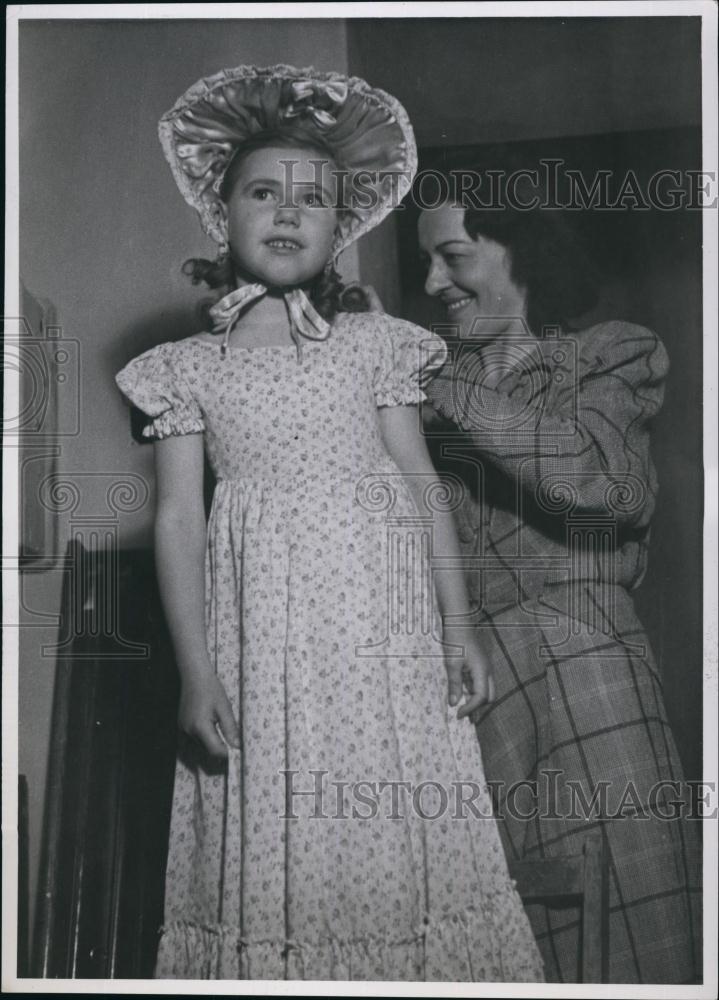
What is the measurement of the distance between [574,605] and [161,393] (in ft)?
2.51

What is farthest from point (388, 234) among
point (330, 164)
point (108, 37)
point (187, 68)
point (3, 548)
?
point (3, 548)

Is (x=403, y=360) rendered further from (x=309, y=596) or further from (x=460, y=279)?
(x=309, y=596)

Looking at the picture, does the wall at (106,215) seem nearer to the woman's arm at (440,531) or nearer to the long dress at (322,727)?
the long dress at (322,727)

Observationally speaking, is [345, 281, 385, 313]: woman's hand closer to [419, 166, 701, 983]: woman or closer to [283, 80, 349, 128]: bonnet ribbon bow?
[419, 166, 701, 983]: woman

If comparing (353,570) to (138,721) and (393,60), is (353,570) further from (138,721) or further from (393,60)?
(393,60)

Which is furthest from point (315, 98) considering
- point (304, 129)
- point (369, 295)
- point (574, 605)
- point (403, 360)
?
point (574, 605)

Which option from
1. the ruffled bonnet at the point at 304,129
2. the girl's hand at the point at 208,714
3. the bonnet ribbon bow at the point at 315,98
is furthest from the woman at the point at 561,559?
the girl's hand at the point at 208,714

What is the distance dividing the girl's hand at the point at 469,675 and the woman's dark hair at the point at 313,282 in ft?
1.88

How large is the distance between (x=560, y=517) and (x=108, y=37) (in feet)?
→ 3.70

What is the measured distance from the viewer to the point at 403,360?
2.07m

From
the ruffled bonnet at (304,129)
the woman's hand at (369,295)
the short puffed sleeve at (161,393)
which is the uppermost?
the ruffled bonnet at (304,129)

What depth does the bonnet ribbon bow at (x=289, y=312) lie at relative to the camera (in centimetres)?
206

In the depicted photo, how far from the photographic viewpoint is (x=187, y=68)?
6.96 feet

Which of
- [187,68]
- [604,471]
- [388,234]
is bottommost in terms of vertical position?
[604,471]
